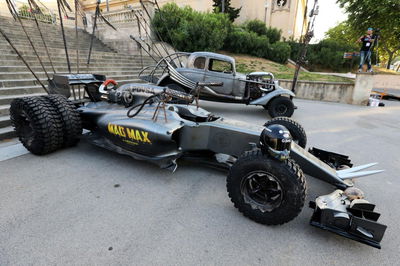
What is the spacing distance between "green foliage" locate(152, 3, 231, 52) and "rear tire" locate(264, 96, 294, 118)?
9557 mm

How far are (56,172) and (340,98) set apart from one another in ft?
37.8

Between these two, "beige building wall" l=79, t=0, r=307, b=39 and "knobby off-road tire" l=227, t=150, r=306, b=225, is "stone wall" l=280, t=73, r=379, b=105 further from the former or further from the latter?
"beige building wall" l=79, t=0, r=307, b=39

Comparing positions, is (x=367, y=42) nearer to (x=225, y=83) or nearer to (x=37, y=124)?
(x=225, y=83)

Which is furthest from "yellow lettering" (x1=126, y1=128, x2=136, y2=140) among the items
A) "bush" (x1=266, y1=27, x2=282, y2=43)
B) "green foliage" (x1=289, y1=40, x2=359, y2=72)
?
"bush" (x1=266, y1=27, x2=282, y2=43)

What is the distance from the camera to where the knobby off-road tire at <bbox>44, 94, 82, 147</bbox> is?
126 inches

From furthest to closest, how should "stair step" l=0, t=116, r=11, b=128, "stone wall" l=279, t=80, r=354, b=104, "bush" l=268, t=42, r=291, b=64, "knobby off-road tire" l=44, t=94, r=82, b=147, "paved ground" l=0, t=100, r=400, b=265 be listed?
"bush" l=268, t=42, r=291, b=64 → "stone wall" l=279, t=80, r=354, b=104 → "stair step" l=0, t=116, r=11, b=128 → "knobby off-road tire" l=44, t=94, r=82, b=147 → "paved ground" l=0, t=100, r=400, b=265

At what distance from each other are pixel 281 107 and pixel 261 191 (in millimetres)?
5271

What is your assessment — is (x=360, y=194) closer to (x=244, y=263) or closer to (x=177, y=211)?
(x=244, y=263)

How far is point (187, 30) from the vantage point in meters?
14.3

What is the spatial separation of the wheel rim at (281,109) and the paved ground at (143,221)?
12.3ft

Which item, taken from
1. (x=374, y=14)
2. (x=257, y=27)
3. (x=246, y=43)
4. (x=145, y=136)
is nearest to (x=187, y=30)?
(x=246, y=43)

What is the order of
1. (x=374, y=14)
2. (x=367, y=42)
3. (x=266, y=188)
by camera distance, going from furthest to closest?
(x=374, y=14)
(x=367, y=42)
(x=266, y=188)

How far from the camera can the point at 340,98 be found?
33.8 feet

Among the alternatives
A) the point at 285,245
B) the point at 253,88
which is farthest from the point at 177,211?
the point at 253,88
